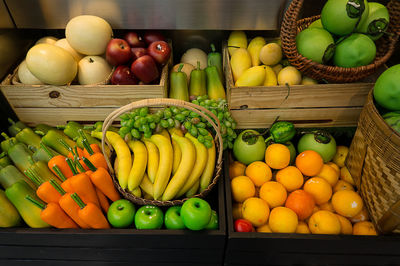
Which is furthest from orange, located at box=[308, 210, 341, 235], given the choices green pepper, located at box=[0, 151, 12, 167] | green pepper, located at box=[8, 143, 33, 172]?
green pepper, located at box=[0, 151, 12, 167]

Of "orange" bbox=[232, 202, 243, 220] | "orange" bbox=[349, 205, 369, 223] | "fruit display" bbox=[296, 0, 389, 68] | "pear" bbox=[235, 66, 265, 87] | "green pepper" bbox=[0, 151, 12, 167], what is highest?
"fruit display" bbox=[296, 0, 389, 68]

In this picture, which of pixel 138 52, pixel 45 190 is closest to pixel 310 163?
pixel 138 52

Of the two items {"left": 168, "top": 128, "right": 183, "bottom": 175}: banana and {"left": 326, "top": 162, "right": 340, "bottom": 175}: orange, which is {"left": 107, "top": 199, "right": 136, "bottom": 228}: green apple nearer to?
{"left": 168, "top": 128, "right": 183, "bottom": 175}: banana

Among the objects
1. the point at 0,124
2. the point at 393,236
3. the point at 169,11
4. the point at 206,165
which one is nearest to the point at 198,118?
the point at 206,165

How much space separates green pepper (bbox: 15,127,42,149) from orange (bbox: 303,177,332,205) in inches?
48.1

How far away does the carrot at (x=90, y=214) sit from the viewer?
90 centimetres

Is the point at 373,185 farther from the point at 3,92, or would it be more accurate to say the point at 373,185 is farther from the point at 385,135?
the point at 3,92

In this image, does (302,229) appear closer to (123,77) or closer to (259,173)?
(259,173)

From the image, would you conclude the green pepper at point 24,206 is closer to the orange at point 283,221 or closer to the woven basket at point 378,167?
the orange at point 283,221

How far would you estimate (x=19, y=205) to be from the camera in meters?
0.96

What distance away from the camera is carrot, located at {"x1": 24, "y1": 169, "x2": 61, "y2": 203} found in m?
0.94

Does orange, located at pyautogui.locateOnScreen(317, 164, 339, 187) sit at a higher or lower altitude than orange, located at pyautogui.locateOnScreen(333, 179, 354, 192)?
higher

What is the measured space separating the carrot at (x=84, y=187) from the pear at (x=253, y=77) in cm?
74

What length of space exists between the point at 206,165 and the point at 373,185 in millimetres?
655
